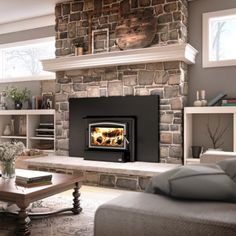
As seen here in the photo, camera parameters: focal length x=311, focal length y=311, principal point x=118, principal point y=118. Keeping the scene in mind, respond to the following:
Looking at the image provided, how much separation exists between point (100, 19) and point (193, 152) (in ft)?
8.07

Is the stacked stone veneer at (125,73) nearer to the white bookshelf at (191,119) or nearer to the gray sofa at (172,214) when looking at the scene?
the white bookshelf at (191,119)

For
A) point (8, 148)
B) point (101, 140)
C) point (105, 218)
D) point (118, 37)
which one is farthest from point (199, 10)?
point (105, 218)

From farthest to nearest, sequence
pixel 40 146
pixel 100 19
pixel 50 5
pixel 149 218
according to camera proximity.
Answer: pixel 40 146 < pixel 50 5 < pixel 100 19 < pixel 149 218

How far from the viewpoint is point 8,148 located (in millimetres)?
2936

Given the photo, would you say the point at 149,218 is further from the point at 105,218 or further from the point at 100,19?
the point at 100,19

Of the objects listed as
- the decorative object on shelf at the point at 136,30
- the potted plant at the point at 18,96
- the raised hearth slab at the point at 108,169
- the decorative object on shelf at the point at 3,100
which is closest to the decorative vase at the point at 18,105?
the potted plant at the point at 18,96

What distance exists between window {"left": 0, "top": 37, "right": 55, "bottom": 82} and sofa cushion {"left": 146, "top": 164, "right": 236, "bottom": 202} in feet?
15.6

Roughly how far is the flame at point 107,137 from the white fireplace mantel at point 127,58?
3.19 ft

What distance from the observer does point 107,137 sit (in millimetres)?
4668

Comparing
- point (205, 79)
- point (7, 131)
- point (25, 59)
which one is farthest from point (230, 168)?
point (25, 59)

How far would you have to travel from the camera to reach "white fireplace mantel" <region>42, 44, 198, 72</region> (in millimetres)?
4060

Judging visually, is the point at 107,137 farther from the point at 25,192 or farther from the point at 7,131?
the point at 7,131

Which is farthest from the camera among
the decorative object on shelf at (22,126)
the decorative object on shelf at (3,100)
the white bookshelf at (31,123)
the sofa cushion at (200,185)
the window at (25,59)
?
the decorative object on shelf at (3,100)

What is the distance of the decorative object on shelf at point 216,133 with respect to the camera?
4.38 metres
